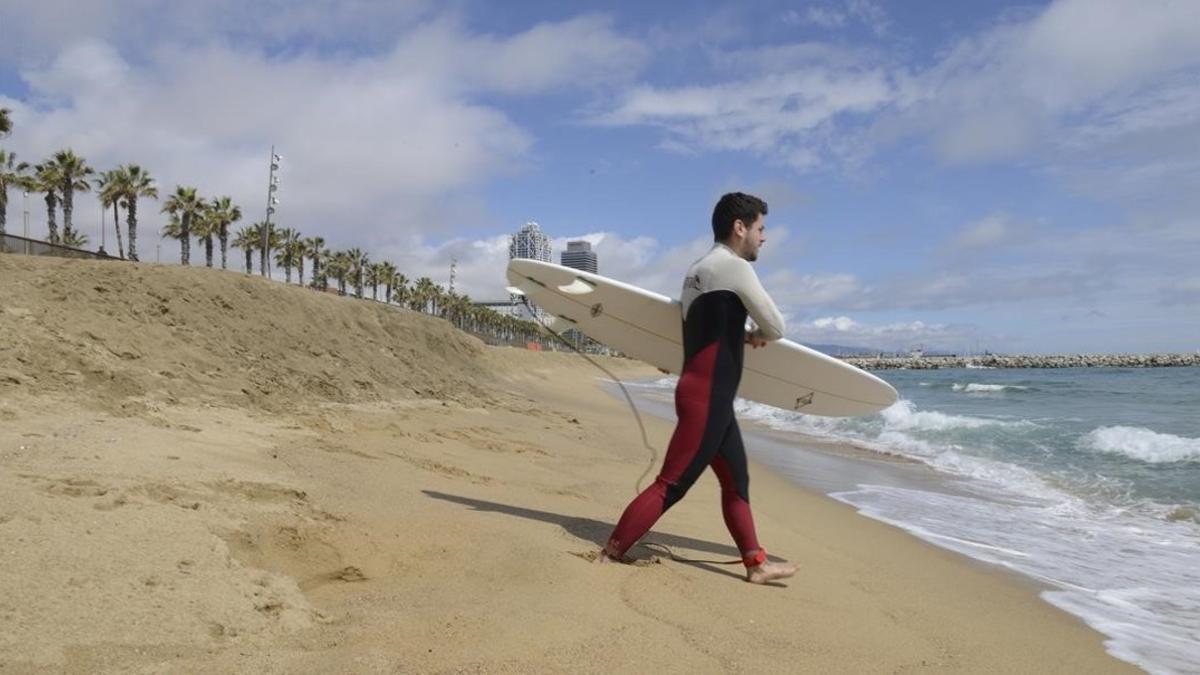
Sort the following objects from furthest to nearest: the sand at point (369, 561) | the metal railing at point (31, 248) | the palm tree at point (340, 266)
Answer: the palm tree at point (340, 266), the metal railing at point (31, 248), the sand at point (369, 561)

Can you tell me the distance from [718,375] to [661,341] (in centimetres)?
136

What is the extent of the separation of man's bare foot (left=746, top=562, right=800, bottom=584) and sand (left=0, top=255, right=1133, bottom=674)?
66mm

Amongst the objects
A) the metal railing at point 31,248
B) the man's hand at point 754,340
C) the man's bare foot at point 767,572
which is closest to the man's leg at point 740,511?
the man's bare foot at point 767,572

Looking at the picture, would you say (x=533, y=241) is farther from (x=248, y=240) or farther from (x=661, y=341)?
(x=661, y=341)

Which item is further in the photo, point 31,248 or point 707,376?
point 31,248

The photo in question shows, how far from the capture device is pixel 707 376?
3.81 metres

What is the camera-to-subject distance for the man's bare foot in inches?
153

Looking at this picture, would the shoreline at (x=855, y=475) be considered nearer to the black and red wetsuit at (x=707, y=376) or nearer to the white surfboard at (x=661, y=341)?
the white surfboard at (x=661, y=341)

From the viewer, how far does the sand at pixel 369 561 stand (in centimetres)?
255

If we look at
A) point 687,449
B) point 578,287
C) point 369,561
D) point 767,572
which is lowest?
point 767,572

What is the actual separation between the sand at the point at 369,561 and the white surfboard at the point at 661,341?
3.54 ft

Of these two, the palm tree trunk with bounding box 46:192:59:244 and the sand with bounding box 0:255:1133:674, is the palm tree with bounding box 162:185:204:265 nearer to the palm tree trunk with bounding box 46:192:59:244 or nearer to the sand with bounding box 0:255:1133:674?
the palm tree trunk with bounding box 46:192:59:244

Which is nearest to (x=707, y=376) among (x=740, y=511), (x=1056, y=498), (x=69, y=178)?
(x=740, y=511)

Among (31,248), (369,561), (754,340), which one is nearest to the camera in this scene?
(369,561)
